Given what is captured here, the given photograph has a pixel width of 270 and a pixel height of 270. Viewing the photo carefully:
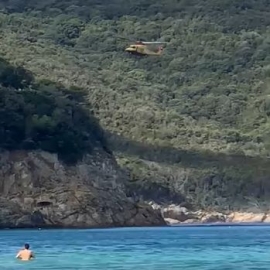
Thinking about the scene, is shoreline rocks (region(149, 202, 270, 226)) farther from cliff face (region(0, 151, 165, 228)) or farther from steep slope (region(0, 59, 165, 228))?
cliff face (region(0, 151, 165, 228))

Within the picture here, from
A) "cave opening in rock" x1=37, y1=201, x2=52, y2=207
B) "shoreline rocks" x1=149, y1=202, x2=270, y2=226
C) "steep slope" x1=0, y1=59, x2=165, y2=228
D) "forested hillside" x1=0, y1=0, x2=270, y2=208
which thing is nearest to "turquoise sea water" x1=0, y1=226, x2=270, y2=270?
"cave opening in rock" x1=37, y1=201, x2=52, y2=207

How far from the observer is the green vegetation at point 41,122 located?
115 m

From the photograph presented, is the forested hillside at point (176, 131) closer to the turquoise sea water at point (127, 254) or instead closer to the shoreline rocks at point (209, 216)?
the shoreline rocks at point (209, 216)

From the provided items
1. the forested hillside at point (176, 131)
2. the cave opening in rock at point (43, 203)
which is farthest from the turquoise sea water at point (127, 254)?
the forested hillside at point (176, 131)

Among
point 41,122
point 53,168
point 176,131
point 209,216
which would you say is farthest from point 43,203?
point 176,131

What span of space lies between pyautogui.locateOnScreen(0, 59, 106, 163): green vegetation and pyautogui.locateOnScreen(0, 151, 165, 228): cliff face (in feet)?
5.00

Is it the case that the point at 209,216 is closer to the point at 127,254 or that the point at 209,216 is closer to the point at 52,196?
the point at 52,196

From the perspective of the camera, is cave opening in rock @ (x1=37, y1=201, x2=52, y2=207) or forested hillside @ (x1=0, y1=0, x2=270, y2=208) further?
forested hillside @ (x1=0, y1=0, x2=270, y2=208)

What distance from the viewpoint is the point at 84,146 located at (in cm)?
11938

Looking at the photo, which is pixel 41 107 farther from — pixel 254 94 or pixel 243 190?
pixel 254 94

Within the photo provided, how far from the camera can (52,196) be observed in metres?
110

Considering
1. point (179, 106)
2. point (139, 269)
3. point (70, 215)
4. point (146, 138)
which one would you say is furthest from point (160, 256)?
point (179, 106)

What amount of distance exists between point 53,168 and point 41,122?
6.30 metres

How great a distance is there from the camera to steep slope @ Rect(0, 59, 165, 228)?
10969cm
